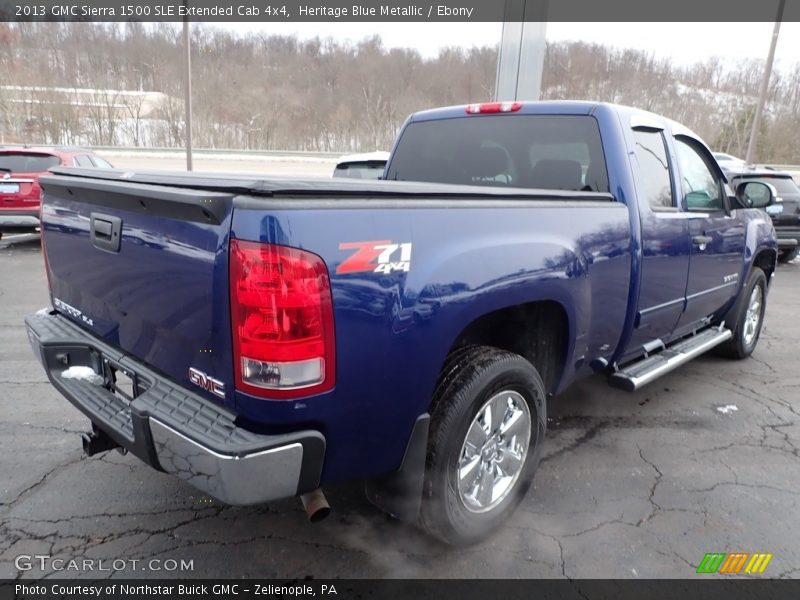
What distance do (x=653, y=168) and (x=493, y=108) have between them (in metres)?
1.08

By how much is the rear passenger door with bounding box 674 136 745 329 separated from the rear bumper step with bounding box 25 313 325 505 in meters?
2.99

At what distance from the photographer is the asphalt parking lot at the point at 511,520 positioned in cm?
231

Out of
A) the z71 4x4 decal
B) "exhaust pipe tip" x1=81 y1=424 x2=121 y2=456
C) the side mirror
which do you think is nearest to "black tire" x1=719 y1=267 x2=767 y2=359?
the side mirror

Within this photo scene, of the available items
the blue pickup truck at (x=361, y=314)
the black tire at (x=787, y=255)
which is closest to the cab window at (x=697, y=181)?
the blue pickup truck at (x=361, y=314)

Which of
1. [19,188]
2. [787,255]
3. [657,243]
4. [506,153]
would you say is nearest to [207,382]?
[506,153]

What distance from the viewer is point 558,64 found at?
2000 inches

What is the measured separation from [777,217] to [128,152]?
33816 millimetres

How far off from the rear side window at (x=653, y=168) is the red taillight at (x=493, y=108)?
0.76m

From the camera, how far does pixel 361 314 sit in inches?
67.2

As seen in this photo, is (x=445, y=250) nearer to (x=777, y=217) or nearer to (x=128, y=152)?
(x=777, y=217)

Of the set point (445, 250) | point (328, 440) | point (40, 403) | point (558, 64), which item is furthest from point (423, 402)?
point (558, 64)

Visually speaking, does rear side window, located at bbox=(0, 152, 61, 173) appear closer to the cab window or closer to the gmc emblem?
the gmc emblem

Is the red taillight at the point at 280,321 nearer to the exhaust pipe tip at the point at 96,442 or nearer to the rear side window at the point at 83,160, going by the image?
the exhaust pipe tip at the point at 96,442

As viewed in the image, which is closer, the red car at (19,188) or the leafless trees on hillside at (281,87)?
the red car at (19,188)
